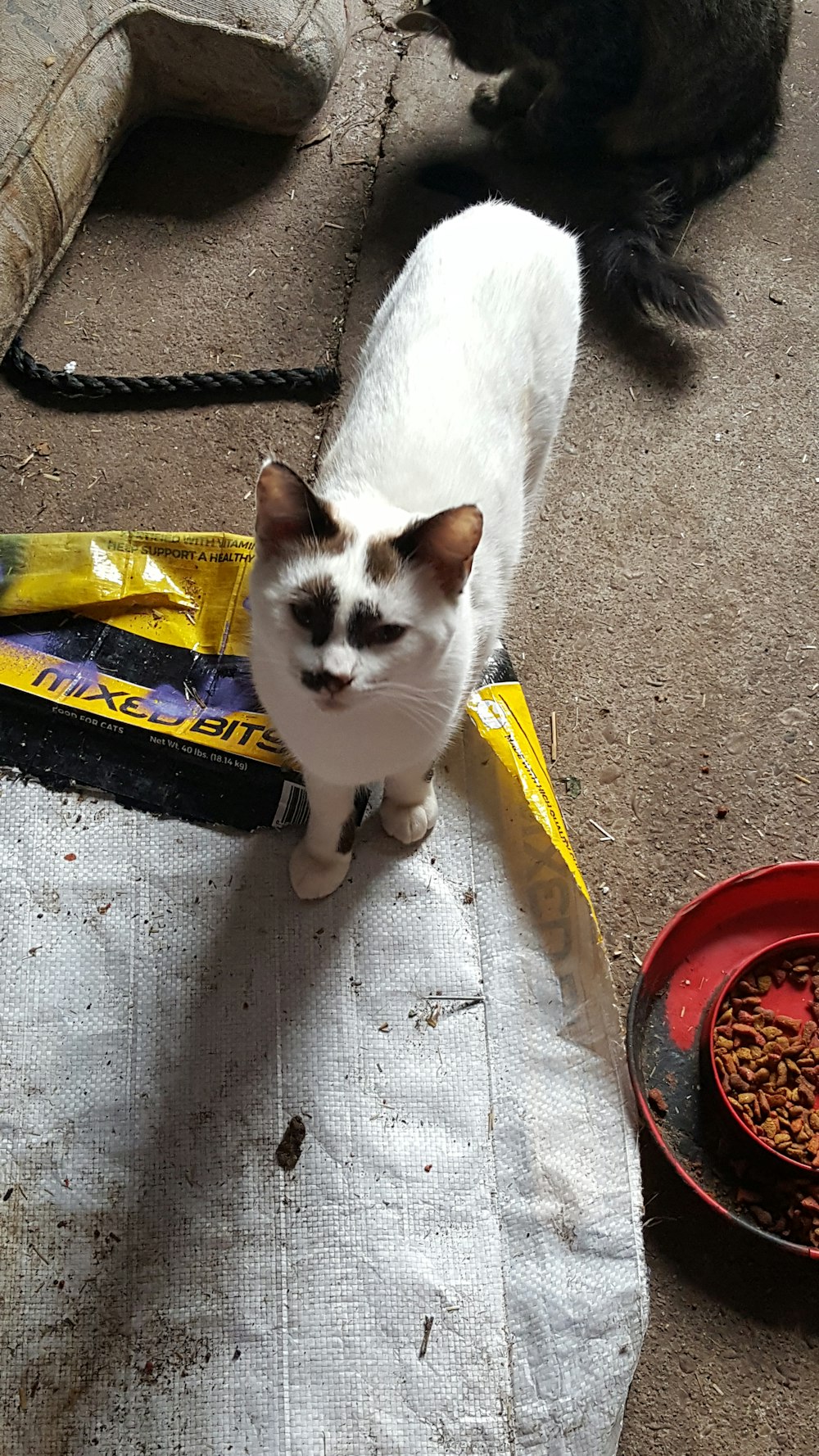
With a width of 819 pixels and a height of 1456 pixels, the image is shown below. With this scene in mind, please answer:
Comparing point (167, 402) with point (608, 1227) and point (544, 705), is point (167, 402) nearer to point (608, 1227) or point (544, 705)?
point (544, 705)

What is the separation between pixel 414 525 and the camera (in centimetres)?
86

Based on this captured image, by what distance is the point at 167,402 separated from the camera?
1785mm

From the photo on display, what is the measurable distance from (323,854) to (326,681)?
0.49 metres

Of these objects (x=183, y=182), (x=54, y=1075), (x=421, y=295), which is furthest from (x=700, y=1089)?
(x=183, y=182)

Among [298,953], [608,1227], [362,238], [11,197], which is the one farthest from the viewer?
[362,238]

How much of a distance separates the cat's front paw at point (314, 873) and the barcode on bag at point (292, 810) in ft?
0.22

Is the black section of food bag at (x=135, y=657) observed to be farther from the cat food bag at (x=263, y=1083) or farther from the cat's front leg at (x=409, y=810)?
the cat's front leg at (x=409, y=810)

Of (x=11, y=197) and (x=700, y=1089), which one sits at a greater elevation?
(x=11, y=197)

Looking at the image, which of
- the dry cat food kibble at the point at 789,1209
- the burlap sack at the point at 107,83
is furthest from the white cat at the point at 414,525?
the burlap sack at the point at 107,83

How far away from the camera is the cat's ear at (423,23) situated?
197cm

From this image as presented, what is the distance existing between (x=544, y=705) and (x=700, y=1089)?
63 cm

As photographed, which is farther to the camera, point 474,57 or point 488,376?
point 474,57

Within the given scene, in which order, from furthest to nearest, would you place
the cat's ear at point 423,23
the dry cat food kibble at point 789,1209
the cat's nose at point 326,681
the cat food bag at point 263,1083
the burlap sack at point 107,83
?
1. the cat's ear at point 423,23
2. the burlap sack at point 107,83
3. the dry cat food kibble at point 789,1209
4. the cat food bag at point 263,1083
5. the cat's nose at point 326,681

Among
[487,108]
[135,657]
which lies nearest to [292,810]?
[135,657]
